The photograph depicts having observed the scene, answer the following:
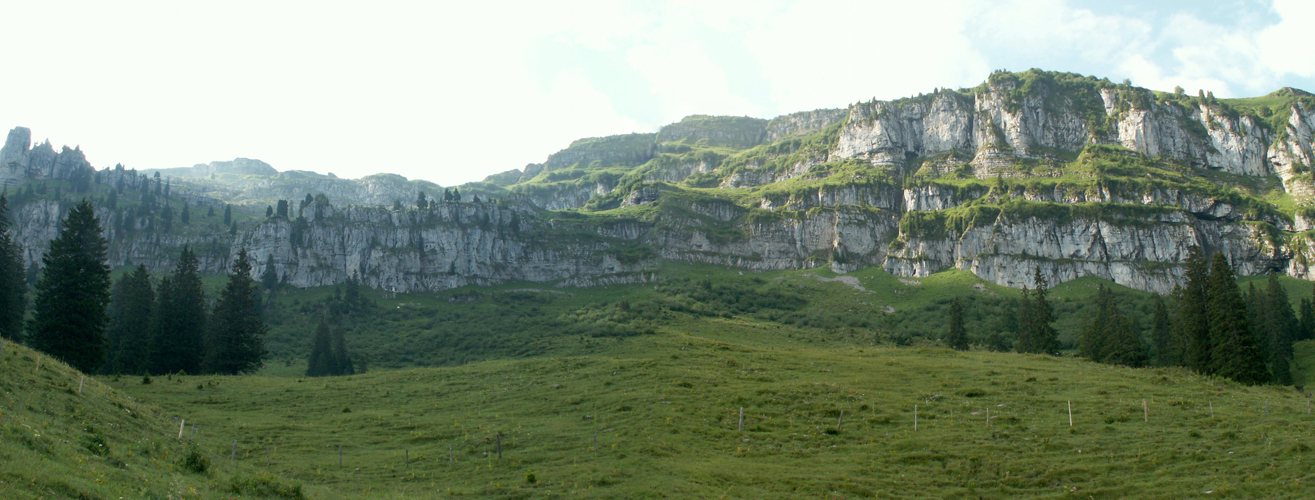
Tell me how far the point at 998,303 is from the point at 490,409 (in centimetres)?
16959

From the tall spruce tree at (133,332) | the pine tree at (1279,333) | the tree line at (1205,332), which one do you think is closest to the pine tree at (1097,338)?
the tree line at (1205,332)

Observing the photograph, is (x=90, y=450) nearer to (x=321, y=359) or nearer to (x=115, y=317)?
(x=115, y=317)

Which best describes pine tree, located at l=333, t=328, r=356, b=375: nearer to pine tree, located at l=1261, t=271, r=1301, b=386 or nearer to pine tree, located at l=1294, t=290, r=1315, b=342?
pine tree, located at l=1261, t=271, r=1301, b=386

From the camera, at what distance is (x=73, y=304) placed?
211 feet

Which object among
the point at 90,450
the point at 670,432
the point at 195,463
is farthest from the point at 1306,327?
the point at 90,450

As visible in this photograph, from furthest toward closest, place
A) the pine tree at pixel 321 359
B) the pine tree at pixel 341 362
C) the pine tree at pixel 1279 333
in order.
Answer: the pine tree at pixel 341 362 → the pine tree at pixel 321 359 → the pine tree at pixel 1279 333

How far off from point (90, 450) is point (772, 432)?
109ft

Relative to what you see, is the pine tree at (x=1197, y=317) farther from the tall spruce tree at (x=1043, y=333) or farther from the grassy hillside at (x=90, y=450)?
the grassy hillside at (x=90, y=450)

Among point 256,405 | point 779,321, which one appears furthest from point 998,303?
point 256,405

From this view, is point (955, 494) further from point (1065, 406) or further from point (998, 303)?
point (998, 303)

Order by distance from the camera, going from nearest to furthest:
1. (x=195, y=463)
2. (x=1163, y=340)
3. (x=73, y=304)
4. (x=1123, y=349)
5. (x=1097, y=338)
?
(x=195, y=463) → (x=73, y=304) → (x=1123, y=349) → (x=1097, y=338) → (x=1163, y=340)

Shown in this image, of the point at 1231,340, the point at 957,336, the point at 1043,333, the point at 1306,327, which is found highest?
the point at 1306,327

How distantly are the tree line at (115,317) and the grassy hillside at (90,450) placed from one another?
32940 mm

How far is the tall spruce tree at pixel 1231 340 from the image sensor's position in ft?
218
